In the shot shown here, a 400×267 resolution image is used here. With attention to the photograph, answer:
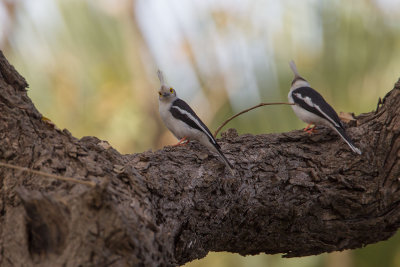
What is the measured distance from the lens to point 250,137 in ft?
13.4

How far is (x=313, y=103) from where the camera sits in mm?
5051

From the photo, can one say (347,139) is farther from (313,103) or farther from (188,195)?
(188,195)

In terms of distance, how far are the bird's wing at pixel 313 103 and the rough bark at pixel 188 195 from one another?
0.37 m

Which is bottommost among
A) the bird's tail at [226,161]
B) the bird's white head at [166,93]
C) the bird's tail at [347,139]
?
the bird's tail at [226,161]

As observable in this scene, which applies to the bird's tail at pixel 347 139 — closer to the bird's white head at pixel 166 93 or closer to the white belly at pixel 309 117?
the white belly at pixel 309 117

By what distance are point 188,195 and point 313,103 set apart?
230 centimetres

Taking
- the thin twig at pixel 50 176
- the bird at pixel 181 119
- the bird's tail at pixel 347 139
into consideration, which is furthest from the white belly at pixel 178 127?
the thin twig at pixel 50 176

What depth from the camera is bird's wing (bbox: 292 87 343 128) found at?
15.0ft

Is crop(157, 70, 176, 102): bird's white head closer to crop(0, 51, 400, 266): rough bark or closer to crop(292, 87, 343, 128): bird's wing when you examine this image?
crop(0, 51, 400, 266): rough bark

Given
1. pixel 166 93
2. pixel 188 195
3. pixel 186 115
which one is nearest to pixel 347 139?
pixel 188 195

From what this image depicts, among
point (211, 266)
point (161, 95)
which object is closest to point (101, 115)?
point (161, 95)

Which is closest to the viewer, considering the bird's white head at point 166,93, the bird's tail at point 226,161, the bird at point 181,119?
the bird's tail at point 226,161

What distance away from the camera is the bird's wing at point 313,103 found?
4.57 m

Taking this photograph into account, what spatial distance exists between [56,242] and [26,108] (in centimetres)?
95
